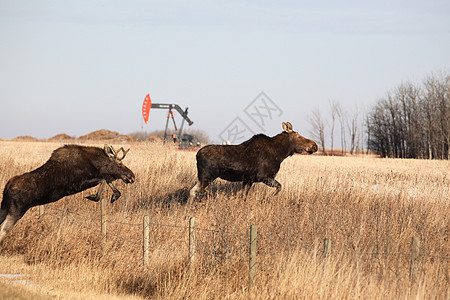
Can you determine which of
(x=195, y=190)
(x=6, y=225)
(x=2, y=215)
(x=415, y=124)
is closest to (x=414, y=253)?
(x=195, y=190)

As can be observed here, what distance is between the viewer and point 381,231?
954 cm

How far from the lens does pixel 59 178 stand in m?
9.45

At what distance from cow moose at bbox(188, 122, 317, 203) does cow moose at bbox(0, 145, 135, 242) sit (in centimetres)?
226

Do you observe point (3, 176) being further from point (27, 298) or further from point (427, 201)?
point (427, 201)

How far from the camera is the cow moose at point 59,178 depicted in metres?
9.12

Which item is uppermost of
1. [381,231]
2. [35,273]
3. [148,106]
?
[148,106]

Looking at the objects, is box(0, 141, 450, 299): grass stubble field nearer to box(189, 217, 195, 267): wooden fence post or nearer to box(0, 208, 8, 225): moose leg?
box(189, 217, 195, 267): wooden fence post

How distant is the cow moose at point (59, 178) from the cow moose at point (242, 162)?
2259 millimetres

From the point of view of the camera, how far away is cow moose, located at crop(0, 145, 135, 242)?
29.9 feet

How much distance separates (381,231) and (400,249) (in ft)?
2.43

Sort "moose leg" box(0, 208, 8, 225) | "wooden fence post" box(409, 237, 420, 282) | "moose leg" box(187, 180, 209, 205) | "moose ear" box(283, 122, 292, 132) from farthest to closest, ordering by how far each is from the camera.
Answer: "moose ear" box(283, 122, 292, 132), "moose leg" box(187, 180, 209, 205), "moose leg" box(0, 208, 8, 225), "wooden fence post" box(409, 237, 420, 282)

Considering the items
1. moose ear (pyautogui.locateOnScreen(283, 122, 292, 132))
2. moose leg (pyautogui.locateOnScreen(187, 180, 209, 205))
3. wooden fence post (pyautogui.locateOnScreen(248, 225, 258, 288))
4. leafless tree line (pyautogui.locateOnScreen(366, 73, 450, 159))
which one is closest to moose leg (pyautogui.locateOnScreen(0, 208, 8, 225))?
moose leg (pyautogui.locateOnScreen(187, 180, 209, 205))

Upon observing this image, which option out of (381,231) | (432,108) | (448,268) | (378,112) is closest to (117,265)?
(381,231)

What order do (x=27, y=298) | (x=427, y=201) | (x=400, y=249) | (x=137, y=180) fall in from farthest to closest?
1. (x=137, y=180)
2. (x=427, y=201)
3. (x=400, y=249)
4. (x=27, y=298)
